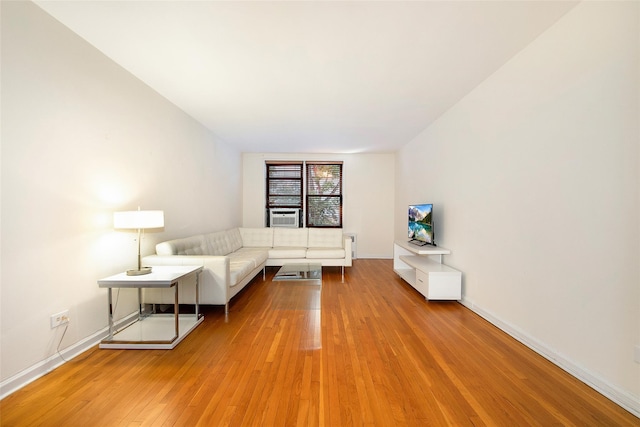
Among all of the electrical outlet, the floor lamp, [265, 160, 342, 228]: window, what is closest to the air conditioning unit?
[265, 160, 342, 228]: window

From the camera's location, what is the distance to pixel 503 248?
244 centimetres

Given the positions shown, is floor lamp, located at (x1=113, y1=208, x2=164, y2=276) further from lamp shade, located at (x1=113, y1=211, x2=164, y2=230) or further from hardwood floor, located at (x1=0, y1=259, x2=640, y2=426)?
hardwood floor, located at (x1=0, y1=259, x2=640, y2=426)

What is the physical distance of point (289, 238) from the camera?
5.19 m

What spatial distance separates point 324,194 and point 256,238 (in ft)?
6.54

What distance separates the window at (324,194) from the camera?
6.15m

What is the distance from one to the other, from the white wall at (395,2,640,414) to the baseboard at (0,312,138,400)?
3.70 metres

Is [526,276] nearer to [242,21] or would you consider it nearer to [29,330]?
[242,21]

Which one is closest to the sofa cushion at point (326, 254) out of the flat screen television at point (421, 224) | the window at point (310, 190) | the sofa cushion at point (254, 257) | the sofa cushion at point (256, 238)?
the sofa cushion at point (254, 257)

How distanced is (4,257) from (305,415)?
2070 millimetres

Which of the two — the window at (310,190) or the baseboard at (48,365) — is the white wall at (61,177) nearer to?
the baseboard at (48,365)

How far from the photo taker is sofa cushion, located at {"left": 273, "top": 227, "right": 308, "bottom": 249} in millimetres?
5168

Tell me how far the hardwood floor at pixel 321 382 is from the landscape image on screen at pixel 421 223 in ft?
4.53

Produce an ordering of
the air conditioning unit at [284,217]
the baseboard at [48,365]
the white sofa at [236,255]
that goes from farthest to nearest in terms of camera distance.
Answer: the air conditioning unit at [284,217]
the white sofa at [236,255]
the baseboard at [48,365]

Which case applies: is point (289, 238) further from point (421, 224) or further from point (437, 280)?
point (437, 280)
